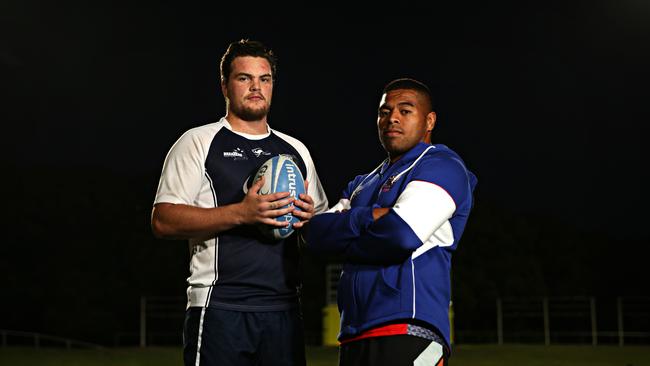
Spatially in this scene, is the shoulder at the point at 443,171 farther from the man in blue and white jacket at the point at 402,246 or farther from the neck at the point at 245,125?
the neck at the point at 245,125

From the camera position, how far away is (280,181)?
358cm

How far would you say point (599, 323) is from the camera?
97.5ft

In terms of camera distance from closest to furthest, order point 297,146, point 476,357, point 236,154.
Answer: point 236,154 < point 297,146 < point 476,357

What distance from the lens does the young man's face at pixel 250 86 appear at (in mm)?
3848

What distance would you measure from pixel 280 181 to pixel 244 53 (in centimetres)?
66

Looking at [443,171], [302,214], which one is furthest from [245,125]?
[443,171]

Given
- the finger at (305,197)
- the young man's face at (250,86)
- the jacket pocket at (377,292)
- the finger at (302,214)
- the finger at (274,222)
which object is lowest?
the jacket pocket at (377,292)

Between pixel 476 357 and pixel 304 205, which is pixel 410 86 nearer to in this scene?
pixel 304 205

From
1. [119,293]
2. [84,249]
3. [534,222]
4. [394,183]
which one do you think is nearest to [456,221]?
[394,183]

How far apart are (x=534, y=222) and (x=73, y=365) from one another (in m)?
33.2

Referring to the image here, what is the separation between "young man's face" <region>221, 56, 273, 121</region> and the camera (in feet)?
12.6

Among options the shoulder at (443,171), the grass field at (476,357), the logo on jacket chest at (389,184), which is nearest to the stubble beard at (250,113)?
the logo on jacket chest at (389,184)

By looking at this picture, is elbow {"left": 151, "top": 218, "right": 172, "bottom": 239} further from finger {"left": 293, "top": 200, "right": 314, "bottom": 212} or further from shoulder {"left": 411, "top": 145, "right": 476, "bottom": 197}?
shoulder {"left": 411, "top": 145, "right": 476, "bottom": 197}

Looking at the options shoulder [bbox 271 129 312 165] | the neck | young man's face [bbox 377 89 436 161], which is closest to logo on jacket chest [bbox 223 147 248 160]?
the neck
